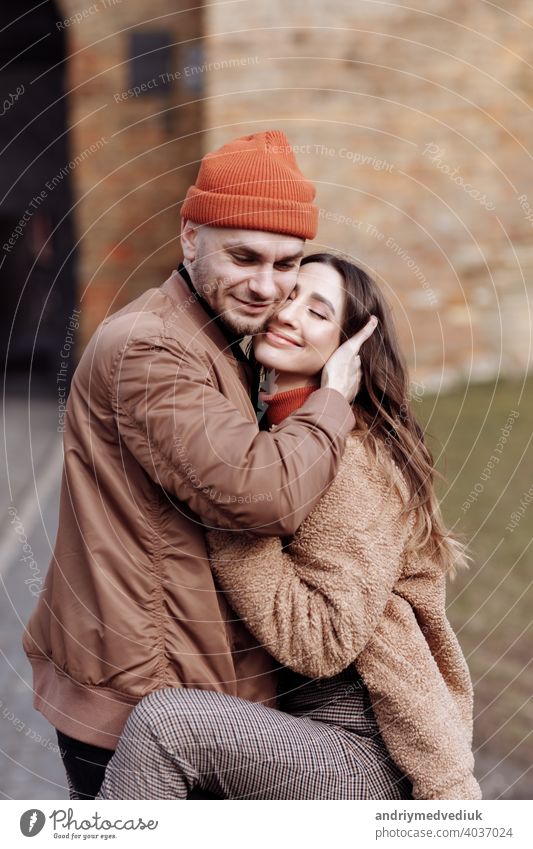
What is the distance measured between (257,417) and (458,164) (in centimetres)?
680

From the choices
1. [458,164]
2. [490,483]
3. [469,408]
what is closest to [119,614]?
[490,483]

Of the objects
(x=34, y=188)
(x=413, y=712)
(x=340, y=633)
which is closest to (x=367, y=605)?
(x=340, y=633)

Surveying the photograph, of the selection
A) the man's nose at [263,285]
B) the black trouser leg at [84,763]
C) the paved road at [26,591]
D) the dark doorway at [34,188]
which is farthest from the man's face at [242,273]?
the dark doorway at [34,188]

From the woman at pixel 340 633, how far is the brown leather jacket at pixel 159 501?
87mm

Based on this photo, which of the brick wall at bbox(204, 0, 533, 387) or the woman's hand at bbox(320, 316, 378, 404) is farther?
the brick wall at bbox(204, 0, 533, 387)

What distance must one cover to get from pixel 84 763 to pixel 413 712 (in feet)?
2.29

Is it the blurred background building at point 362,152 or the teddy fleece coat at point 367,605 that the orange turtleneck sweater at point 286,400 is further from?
the blurred background building at point 362,152

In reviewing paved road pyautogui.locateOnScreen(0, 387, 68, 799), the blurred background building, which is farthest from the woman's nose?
the blurred background building

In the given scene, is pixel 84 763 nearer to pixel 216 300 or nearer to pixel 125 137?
pixel 216 300

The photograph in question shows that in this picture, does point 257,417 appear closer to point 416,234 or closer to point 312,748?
point 312,748

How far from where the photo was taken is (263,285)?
2371 millimetres

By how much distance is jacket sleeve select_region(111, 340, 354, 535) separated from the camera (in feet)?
6.86

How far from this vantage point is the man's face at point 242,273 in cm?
237

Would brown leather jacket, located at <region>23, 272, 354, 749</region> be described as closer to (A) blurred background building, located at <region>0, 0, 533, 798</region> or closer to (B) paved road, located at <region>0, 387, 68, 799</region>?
(B) paved road, located at <region>0, 387, 68, 799</region>
